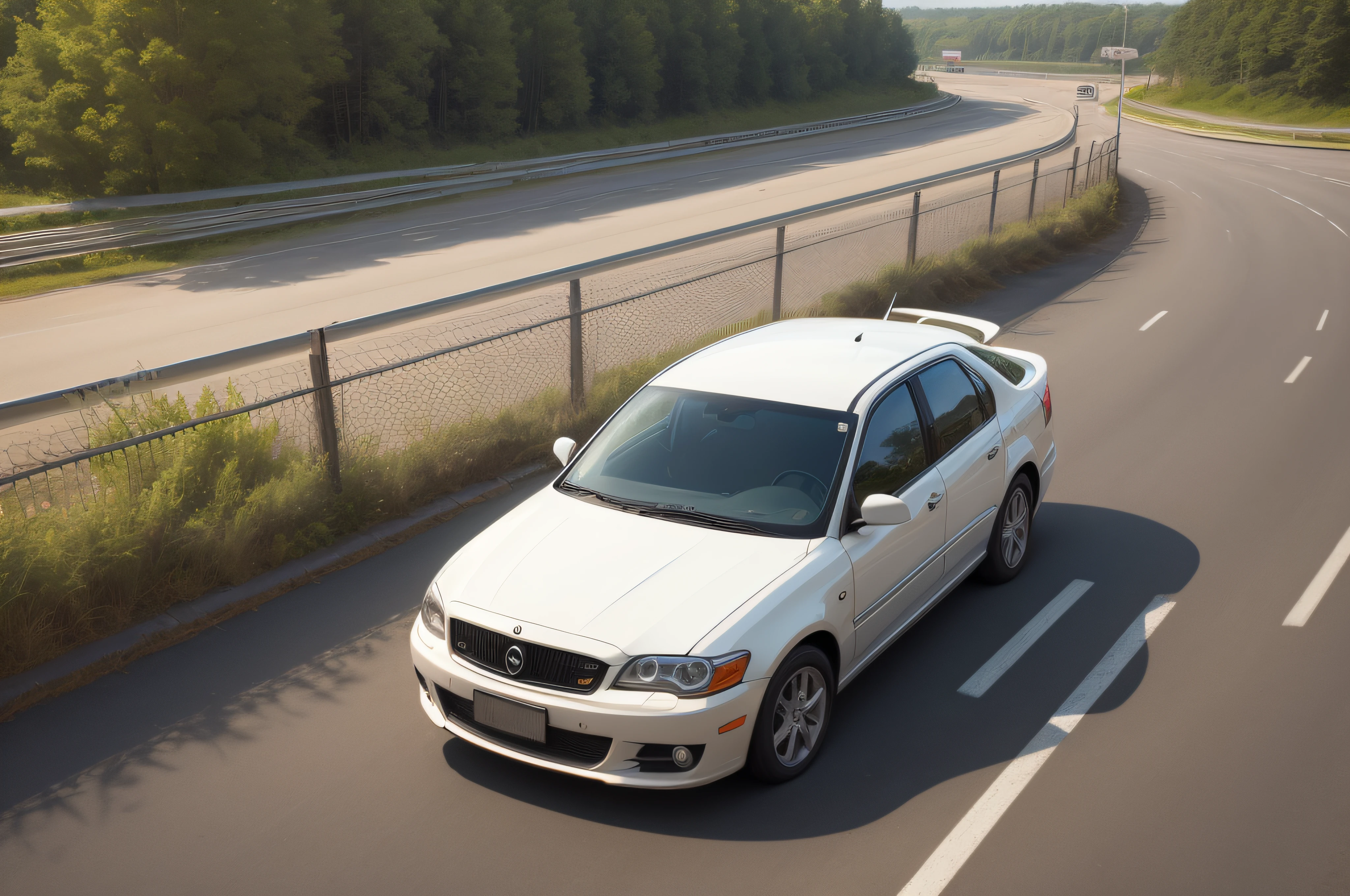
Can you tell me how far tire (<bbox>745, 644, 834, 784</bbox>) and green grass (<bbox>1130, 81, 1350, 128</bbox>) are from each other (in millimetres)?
77407

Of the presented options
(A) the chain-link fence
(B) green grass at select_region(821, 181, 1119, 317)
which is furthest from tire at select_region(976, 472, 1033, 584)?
(B) green grass at select_region(821, 181, 1119, 317)

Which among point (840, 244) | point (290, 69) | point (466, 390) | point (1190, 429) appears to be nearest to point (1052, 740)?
point (466, 390)

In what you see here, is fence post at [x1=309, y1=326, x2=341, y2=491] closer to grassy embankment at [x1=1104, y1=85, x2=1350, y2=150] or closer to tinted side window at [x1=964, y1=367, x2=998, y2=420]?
tinted side window at [x1=964, y1=367, x2=998, y2=420]

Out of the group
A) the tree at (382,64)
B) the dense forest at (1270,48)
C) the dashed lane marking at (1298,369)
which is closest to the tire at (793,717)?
the dashed lane marking at (1298,369)

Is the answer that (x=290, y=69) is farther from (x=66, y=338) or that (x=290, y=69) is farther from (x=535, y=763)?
(x=535, y=763)

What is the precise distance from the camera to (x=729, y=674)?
162 inches

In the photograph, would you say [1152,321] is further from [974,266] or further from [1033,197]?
[1033,197]

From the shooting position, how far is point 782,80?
70688 mm

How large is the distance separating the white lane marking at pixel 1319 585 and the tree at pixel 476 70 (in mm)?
40424

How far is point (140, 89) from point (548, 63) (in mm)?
23417

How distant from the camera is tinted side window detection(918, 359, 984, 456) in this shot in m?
5.69

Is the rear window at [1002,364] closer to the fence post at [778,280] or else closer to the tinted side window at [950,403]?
the tinted side window at [950,403]

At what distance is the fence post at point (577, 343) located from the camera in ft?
29.0

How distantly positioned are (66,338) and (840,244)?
1252cm
